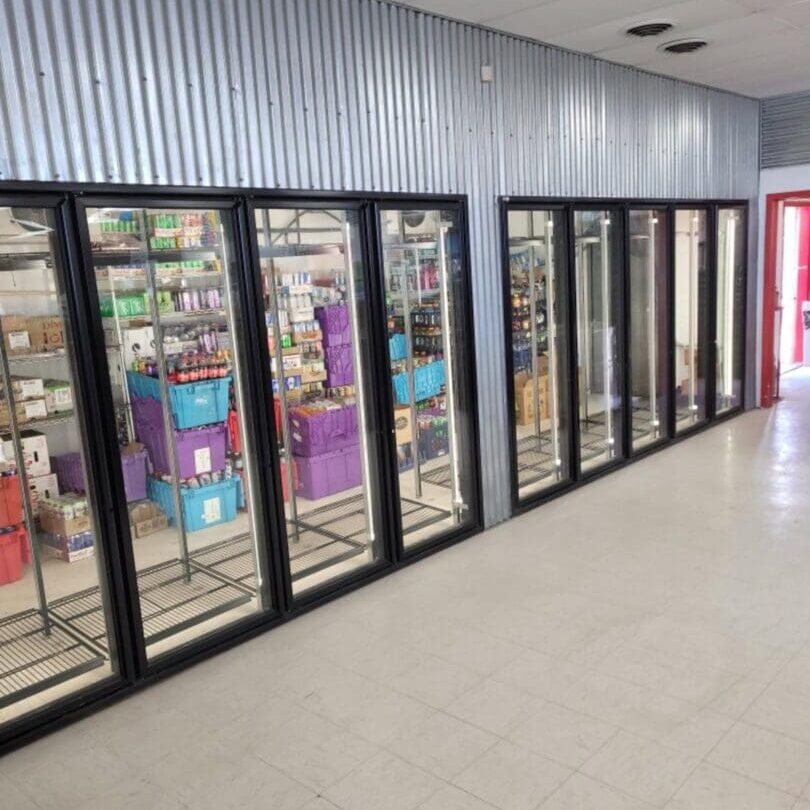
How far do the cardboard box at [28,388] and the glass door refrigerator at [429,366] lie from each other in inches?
88.9

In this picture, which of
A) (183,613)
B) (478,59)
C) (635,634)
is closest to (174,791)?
(183,613)

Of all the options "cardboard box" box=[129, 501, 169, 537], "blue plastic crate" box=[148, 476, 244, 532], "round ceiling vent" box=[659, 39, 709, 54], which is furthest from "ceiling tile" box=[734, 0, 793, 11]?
"cardboard box" box=[129, 501, 169, 537]

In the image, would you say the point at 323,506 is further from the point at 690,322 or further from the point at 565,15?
the point at 690,322

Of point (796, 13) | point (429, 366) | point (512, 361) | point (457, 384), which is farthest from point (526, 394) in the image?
point (796, 13)

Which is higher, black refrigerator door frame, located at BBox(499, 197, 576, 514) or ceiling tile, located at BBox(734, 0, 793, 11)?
ceiling tile, located at BBox(734, 0, 793, 11)

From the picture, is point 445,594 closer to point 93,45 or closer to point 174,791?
point 174,791

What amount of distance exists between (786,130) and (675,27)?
3.54m

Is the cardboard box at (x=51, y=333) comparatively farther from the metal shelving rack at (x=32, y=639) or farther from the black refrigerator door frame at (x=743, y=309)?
the black refrigerator door frame at (x=743, y=309)

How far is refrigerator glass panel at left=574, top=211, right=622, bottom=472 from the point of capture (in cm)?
672

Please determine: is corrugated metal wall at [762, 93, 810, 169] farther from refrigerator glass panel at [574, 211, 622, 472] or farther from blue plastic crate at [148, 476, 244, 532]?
blue plastic crate at [148, 476, 244, 532]

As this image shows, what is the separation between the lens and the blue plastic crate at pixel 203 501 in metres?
5.62

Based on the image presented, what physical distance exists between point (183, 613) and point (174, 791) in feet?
Result: 5.11

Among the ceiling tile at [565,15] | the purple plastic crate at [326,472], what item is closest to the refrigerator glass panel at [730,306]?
the ceiling tile at [565,15]

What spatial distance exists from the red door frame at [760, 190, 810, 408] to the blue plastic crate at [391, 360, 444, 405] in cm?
451
